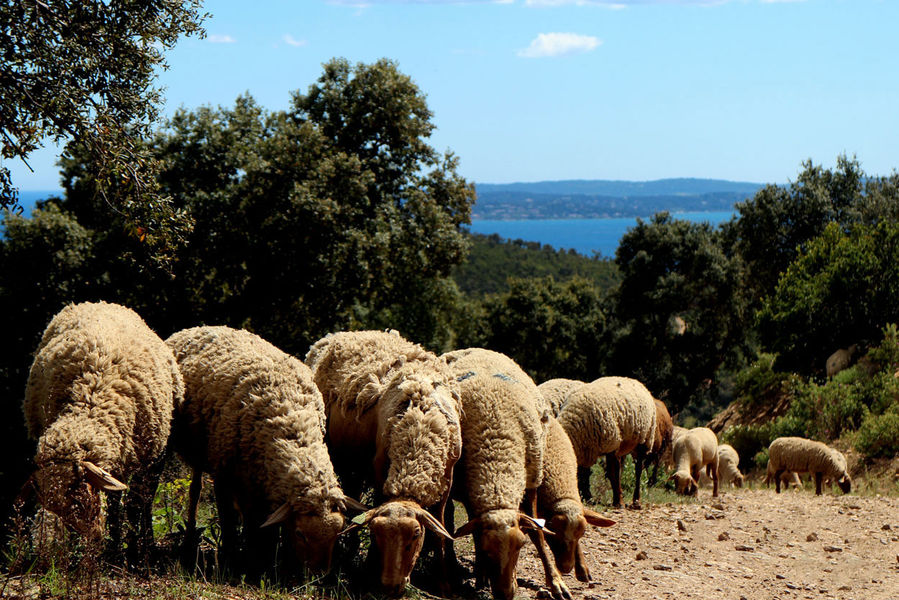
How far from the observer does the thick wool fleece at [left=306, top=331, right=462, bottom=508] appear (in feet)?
22.5

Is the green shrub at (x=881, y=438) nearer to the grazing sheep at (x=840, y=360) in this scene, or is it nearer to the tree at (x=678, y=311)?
the grazing sheep at (x=840, y=360)

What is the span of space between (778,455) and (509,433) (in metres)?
12.2

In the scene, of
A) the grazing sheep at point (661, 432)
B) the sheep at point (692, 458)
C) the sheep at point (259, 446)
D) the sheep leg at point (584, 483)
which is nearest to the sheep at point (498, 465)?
the sheep at point (259, 446)

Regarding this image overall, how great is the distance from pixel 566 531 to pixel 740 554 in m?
A: 3.20

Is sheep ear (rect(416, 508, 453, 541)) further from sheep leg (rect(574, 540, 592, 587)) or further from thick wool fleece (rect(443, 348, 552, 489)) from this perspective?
sheep leg (rect(574, 540, 592, 587))

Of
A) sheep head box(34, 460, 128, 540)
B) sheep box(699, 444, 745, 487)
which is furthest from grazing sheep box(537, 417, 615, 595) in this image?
sheep box(699, 444, 745, 487)

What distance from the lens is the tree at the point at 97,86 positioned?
356 inches

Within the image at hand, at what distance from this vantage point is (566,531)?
26.3ft

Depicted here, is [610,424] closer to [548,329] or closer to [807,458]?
[807,458]

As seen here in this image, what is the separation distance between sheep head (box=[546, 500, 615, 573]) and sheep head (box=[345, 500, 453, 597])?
2.01m

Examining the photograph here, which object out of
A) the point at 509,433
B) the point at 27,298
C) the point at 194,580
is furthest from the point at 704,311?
the point at 194,580

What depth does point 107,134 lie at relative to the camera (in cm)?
958

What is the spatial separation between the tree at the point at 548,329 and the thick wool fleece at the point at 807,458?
86.8ft

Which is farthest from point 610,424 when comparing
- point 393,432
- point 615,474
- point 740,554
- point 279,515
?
point 279,515
